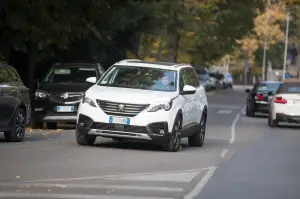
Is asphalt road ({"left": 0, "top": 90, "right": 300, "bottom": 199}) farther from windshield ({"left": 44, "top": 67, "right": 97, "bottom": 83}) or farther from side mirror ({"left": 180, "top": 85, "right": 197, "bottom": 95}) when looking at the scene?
windshield ({"left": 44, "top": 67, "right": 97, "bottom": 83})

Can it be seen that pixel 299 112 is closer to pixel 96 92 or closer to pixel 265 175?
pixel 96 92

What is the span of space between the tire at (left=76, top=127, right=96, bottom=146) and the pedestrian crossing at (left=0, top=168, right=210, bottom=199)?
16.6ft

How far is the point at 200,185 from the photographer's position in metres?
13.6

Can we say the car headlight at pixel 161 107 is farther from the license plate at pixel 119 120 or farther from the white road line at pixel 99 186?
the white road line at pixel 99 186

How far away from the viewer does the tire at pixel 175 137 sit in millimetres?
19359

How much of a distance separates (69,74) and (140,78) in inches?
294

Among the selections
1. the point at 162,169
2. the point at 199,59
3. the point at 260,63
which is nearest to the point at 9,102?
the point at 162,169

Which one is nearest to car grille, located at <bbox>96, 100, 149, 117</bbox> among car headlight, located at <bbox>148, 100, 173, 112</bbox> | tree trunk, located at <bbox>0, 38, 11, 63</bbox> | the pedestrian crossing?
car headlight, located at <bbox>148, 100, 173, 112</bbox>

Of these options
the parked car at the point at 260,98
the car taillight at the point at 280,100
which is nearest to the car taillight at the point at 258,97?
the parked car at the point at 260,98

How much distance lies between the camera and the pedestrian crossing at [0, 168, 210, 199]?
11773 mm

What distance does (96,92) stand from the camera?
766 inches

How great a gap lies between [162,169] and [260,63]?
114 m

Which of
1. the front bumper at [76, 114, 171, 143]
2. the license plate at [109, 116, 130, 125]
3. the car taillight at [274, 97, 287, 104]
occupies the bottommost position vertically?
the car taillight at [274, 97, 287, 104]

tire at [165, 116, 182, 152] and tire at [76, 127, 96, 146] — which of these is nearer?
tire at [165, 116, 182, 152]
